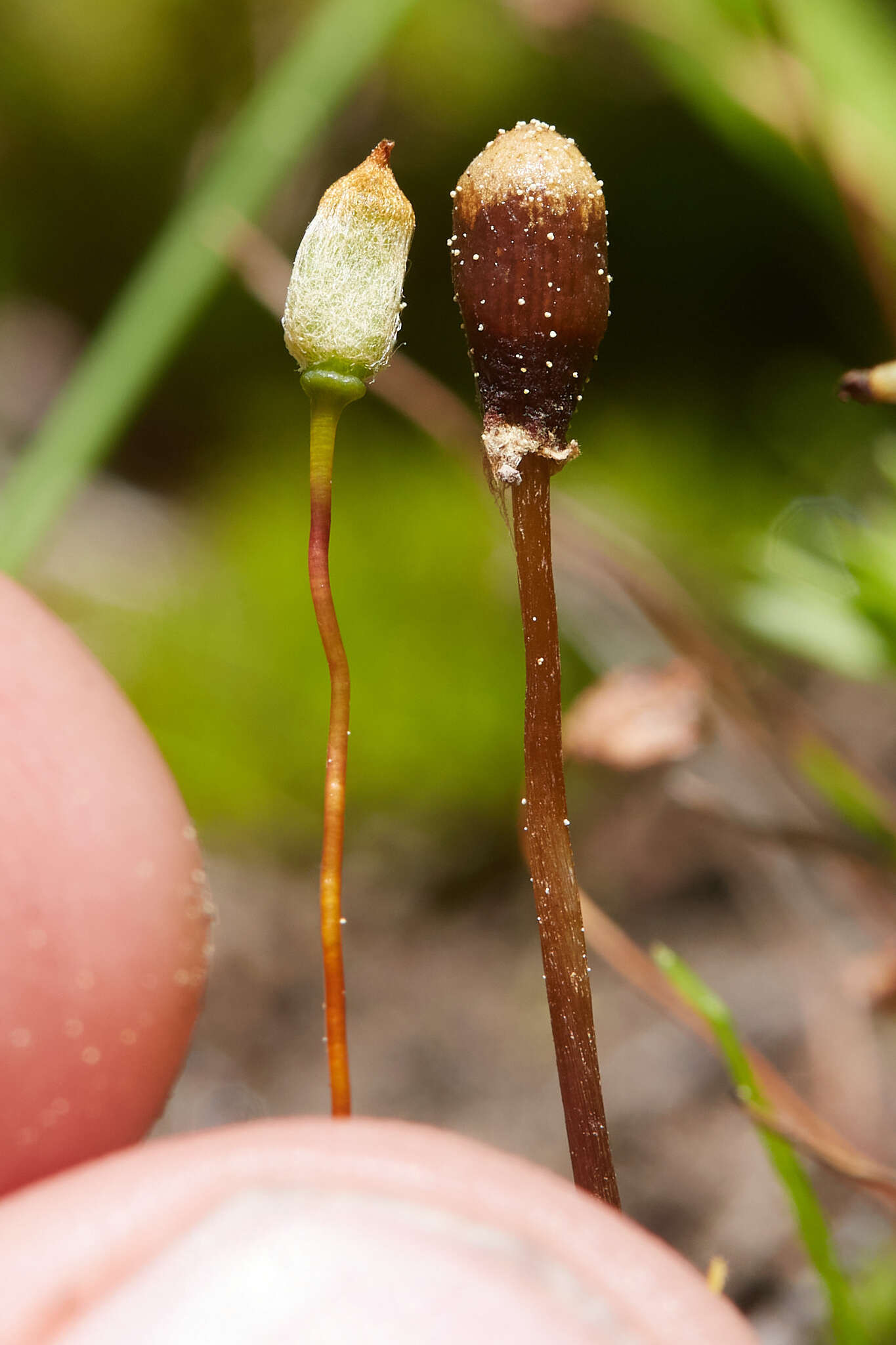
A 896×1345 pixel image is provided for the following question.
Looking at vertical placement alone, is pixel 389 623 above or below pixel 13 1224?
below

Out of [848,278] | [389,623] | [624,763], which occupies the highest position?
[848,278]

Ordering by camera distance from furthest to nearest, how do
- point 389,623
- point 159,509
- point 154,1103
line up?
point 159,509 → point 389,623 → point 154,1103

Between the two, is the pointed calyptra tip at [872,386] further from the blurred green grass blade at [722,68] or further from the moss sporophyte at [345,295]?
the blurred green grass blade at [722,68]

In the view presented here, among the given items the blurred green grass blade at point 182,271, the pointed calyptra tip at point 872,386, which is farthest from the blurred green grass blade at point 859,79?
the pointed calyptra tip at point 872,386

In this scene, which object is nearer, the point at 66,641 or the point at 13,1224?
the point at 13,1224

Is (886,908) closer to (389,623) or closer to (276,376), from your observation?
(389,623)

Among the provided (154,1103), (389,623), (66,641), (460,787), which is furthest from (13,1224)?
(389,623)
